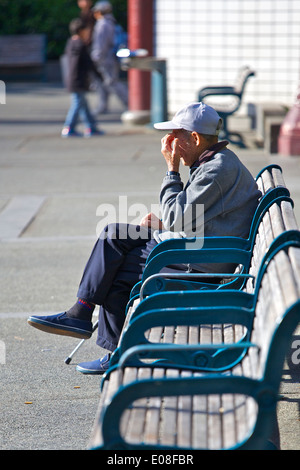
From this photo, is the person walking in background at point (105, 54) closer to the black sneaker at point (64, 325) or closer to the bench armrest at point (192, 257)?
the black sneaker at point (64, 325)

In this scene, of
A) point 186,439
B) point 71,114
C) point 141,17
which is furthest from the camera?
point 141,17

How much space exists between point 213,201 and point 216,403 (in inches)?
52.8

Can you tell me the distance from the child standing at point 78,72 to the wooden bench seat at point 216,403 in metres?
10.3

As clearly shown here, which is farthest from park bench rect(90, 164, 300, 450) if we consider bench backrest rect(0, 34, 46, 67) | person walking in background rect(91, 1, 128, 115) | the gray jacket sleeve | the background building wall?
bench backrest rect(0, 34, 46, 67)

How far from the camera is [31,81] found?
23906mm

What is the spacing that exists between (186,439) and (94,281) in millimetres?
1666

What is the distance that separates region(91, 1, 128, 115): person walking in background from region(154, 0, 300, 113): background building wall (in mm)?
1840

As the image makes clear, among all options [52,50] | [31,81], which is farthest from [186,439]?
[52,50]

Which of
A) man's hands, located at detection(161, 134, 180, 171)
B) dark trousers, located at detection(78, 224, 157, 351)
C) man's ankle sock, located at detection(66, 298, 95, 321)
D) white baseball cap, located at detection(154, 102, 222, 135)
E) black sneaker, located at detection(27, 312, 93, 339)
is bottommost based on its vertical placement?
black sneaker, located at detection(27, 312, 93, 339)

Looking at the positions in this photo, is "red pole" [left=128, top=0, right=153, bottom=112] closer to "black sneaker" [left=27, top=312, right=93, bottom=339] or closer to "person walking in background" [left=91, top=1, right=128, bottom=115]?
"person walking in background" [left=91, top=1, right=128, bottom=115]

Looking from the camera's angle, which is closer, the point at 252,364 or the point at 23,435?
the point at 252,364

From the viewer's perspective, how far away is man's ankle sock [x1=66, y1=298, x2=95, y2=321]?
4246 mm

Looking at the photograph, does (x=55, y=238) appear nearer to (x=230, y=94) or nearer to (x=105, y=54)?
(x=230, y=94)

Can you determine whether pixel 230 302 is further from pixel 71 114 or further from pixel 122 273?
pixel 71 114
